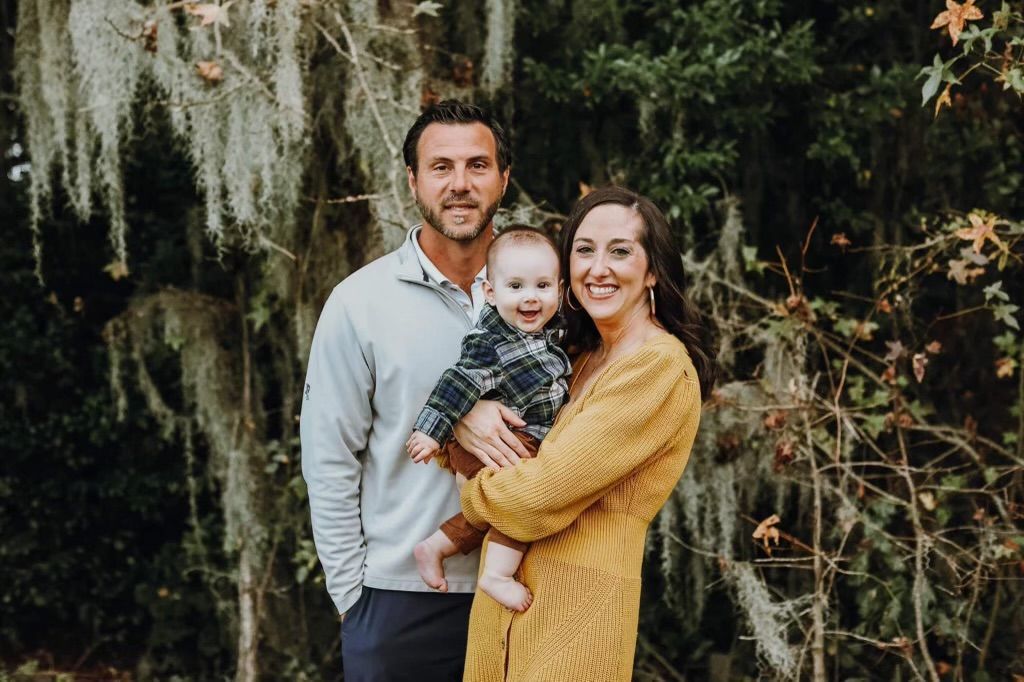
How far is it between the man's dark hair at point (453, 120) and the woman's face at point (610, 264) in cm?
41

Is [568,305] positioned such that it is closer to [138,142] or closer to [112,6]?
[112,6]

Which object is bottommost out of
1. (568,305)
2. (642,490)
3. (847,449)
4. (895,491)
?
(895,491)

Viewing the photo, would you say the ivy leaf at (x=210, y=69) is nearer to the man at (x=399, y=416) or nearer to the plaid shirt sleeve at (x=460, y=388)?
the man at (x=399, y=416)

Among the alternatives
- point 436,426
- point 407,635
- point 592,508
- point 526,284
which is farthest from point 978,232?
point 407,635

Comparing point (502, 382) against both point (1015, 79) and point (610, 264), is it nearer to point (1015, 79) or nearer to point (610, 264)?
point (610, 264)

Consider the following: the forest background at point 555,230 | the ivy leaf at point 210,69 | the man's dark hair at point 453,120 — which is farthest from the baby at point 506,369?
the ivy leaf at point 210,69

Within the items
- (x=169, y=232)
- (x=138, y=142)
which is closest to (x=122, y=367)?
(x=169, y=232)

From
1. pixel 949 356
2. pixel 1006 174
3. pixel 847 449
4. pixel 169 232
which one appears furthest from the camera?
pixel 169 232

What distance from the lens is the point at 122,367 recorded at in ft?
17.3

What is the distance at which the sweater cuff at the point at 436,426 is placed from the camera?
2119 millimetres

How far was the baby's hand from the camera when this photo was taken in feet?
6.93

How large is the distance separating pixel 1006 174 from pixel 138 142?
3991mm

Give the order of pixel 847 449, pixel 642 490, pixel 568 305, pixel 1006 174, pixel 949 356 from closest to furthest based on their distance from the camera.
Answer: pixel 642 490
pixel 568 305
pixel 847 449
pixel 1006 174
pixel 949 356

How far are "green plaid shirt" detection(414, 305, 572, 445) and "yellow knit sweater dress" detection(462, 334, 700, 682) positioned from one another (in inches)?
4.2
